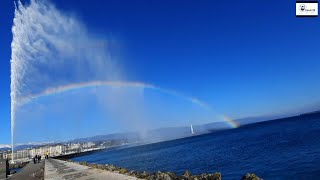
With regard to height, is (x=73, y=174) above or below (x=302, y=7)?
below

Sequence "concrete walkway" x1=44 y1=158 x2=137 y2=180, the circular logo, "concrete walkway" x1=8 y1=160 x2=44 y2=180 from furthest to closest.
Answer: "concrete walkway" x1=8 y1=160 x2=44 y2=180 < the circular logo < "concrete walkway" x1=44 y1=158 x2=137 y2=180

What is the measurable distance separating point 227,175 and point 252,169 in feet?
12.9

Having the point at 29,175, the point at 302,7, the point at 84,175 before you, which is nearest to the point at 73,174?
the point at 84,175

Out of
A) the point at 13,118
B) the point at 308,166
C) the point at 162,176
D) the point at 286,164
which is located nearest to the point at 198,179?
the point at 162,176

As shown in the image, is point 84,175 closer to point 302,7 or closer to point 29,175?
point 29,175

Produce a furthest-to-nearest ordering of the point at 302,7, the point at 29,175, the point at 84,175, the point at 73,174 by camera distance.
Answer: the point at 29,175 → the point at 73,174 → the point at 84,175 → the point at 302,7

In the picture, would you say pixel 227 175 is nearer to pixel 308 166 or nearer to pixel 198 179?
pixel 308 166

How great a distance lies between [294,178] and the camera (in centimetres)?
2939

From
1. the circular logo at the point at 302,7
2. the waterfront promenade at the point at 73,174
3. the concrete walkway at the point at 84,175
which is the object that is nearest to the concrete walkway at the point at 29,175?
the waterfront promenade at the point at 73,174

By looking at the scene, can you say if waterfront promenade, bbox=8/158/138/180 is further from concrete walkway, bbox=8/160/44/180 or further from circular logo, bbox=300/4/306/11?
circular logo, bbox=300/4/306/11

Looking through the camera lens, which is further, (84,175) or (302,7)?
(84,175)

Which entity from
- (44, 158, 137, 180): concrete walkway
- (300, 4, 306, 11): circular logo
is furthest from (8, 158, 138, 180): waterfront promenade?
(300, 4, 306, 11): circular logo

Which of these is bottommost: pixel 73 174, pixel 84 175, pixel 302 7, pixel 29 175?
pixel 29 175

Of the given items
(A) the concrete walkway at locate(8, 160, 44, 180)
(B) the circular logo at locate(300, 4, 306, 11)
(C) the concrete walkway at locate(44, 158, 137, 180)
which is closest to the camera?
(C) the concrete walkway at locate(44, 158, 137, 180)
